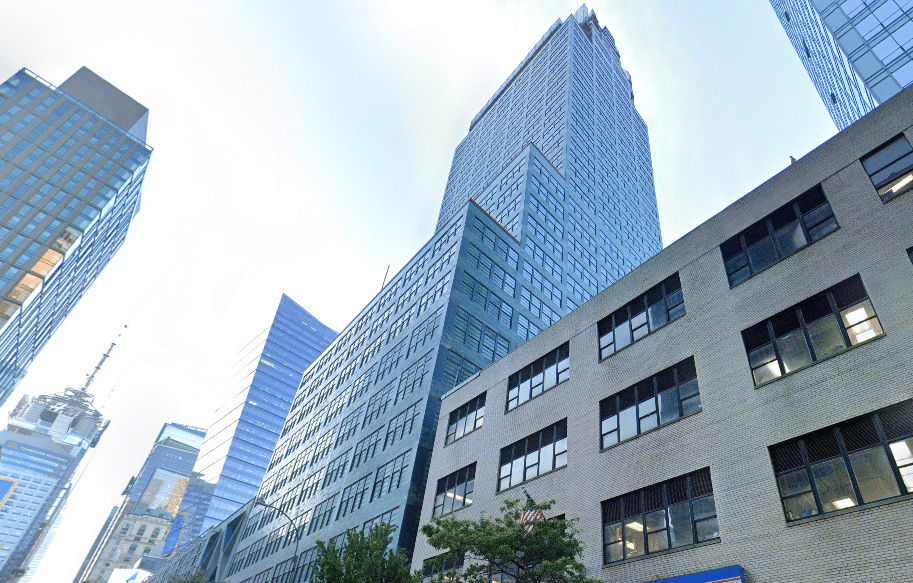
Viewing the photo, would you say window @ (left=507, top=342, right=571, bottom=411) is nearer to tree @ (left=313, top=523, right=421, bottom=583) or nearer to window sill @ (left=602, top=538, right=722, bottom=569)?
window sill @ (left=602, top=538, right=722, bottom=569)

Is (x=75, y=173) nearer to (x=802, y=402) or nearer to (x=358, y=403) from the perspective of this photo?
(x=358, y=403)

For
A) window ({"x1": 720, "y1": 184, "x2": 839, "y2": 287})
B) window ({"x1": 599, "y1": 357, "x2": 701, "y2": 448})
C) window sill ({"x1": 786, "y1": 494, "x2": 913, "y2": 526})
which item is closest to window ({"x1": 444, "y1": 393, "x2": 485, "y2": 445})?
window ({"x1": 599, "y1": 357, "x2": 701, "y2": 448})

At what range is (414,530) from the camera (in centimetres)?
3659

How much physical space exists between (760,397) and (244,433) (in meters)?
172

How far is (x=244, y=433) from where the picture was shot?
169m

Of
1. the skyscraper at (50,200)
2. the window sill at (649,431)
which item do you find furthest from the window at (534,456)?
the skyscraper at (50,200)

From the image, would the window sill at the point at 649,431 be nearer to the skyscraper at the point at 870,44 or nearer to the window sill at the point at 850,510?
the window sill at the point at 850,510

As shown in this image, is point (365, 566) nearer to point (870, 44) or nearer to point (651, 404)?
point (651, 404)

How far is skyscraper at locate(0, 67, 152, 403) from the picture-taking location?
109312 millimetres

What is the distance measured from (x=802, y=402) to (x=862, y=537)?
162 inches

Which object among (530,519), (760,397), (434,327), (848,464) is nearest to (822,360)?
(760,397)

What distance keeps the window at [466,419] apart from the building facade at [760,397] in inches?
221

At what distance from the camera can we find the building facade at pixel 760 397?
1509 cm

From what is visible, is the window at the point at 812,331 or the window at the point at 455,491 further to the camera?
the window at the point at 455,491
